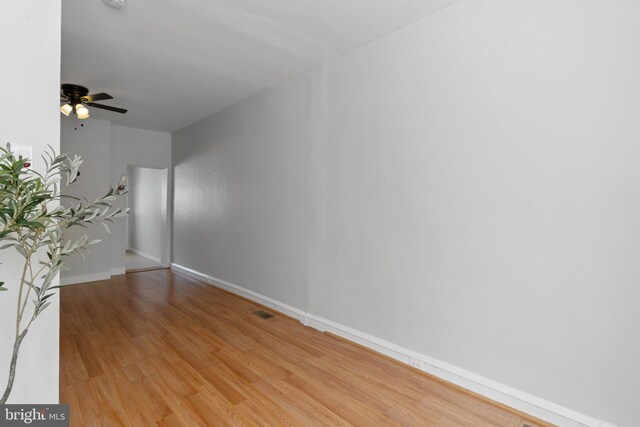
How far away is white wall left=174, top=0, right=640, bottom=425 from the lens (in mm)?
1729

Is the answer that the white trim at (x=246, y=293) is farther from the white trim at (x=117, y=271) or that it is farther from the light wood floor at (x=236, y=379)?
the white trim at (x=117, y=271)

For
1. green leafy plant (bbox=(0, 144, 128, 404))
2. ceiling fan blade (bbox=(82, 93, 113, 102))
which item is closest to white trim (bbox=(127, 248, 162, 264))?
ceiling fan blade (bbox=(82, 93, 113, 102))

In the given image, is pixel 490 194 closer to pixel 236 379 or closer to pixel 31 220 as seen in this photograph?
pixel 236 379

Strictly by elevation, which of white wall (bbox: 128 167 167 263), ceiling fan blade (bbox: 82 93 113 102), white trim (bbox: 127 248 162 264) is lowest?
white trim (bbox: 127 248 162 264)

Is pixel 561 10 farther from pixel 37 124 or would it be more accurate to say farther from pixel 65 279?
pixel 65 279

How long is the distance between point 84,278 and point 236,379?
4458 mm

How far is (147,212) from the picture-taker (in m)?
7.92

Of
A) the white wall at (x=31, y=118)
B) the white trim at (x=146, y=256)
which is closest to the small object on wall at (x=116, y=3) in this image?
the white wall at (x=31, y=118)

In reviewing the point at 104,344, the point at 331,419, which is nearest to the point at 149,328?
the point at 104,344

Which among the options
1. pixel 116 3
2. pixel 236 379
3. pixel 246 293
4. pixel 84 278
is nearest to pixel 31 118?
pixel 116 3

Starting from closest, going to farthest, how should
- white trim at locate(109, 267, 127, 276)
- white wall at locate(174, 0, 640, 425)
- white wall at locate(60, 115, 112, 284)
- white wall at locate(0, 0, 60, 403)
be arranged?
white wall at locate(0, 0, 60, 403)
white wall at locate(174, 0, 640, 425)
white wall at locate(60, 115, 112, 284)
white trim at locate(109, 267, 127, 276)

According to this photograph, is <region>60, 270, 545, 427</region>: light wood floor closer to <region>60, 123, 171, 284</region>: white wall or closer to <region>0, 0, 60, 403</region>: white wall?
<region>0, 0, 60, 403</region>: white wall

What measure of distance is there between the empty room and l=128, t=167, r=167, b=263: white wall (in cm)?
361

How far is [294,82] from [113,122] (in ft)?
13.1
